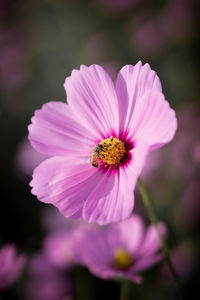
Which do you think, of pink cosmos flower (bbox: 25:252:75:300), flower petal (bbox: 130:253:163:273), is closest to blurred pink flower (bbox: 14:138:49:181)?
pink cosmos flower (bbox: 25:252:75:300)

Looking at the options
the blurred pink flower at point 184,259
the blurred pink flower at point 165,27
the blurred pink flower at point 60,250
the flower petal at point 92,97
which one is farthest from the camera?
the blurred pink flower at point 165,27

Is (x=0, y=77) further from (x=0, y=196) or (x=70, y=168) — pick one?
(x=70, y=168)

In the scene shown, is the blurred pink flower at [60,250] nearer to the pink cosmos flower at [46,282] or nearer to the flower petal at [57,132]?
the pink cosmos flower at [46,282]

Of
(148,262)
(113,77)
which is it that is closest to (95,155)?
(148,262)

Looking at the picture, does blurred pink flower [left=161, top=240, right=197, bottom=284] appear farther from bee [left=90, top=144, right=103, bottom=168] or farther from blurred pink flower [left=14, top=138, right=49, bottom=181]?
blurred pink flower [left=14, top=138, right=49, bottom=181]

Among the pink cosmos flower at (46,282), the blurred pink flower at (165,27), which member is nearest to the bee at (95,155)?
the pink cosmos flower at (46,282)

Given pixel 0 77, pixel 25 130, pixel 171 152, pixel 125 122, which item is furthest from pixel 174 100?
pixel 125 122

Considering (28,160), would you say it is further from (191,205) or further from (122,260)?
(122,260)
